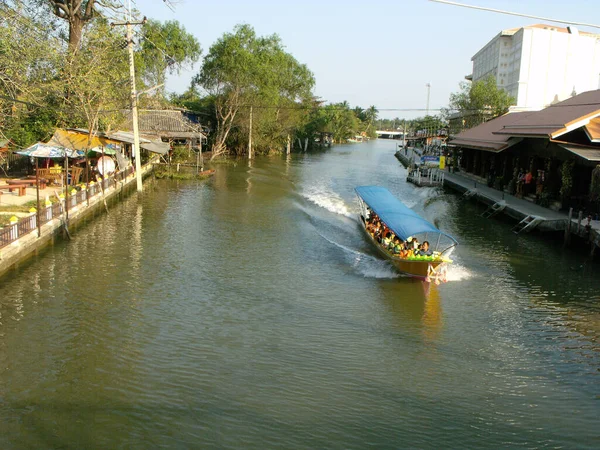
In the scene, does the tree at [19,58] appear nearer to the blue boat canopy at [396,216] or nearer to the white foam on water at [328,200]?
the blue boat canopy at [396,216]

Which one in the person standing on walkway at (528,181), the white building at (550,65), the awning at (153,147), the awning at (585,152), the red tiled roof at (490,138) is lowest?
the person standing on walkway at (528,181)

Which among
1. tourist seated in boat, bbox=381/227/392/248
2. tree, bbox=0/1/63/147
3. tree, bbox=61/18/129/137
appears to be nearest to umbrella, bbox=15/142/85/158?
tree, bbox=61/18/129/137

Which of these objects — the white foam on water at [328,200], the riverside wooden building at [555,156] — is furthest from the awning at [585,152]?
the white foam on water at [328,200]

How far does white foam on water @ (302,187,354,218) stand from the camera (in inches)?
1224

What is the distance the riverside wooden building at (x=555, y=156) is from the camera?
24484mm

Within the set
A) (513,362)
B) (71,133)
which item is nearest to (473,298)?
(513,362)

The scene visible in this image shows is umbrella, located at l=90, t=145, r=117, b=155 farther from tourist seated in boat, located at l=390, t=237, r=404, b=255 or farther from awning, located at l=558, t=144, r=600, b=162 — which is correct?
awning, located at l=558, t=144, r=600, b=162

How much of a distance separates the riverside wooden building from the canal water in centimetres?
460

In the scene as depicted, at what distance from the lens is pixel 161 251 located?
806 inches

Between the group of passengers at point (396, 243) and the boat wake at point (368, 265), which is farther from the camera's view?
the boat wake at point (368, 265)

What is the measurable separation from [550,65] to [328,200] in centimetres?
5393

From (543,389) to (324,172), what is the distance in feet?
145

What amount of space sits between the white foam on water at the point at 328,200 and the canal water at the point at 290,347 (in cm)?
790

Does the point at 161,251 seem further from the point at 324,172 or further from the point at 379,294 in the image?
the point at 324,172
